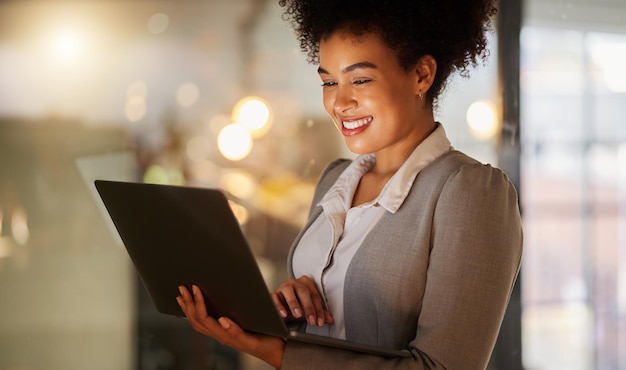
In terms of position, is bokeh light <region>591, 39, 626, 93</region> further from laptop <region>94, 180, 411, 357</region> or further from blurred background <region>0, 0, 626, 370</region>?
laptop <region>94, 180, 411, 357</region>

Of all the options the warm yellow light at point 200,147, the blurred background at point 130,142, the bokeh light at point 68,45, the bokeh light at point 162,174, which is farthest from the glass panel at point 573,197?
the bokeh light at point 68,45

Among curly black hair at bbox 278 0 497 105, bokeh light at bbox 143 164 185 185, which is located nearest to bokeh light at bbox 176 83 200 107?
bokeh light at bbox 143 164 185 185

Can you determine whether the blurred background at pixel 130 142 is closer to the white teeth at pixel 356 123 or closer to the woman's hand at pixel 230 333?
the white teeth at pixel 356 123

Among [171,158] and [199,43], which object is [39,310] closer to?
[171,158]

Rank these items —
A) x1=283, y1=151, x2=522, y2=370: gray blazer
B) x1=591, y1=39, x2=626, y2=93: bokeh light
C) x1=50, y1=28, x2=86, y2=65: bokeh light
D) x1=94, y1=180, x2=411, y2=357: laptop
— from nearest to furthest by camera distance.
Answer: x1=94, y1=180, x2=411, y2=357: laptop → x1=283, y1=151, x2=522, y2=370: gray blazer → x1=50, y1=28, x2=86, y2=65: bokeh light → x1=591, y1=39, x2=626, y2=93: bokeh light

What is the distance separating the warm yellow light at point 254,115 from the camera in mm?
2883

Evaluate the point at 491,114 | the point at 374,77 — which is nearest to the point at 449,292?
the point at 374,77

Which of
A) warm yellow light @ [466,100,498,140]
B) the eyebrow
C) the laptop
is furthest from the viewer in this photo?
warm yellow light @ [466,100,498,140]

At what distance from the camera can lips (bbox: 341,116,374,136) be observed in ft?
4.82

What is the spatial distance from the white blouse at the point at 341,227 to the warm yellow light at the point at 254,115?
131cm

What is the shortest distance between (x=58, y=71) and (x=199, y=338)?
1.09 m

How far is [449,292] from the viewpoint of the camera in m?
1.27

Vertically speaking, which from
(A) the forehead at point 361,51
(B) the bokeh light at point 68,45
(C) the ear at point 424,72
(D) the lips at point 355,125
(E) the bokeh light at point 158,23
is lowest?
(D) the lips at point 355,125

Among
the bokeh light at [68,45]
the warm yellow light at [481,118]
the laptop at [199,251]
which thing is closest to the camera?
the laptop at [199,251]
